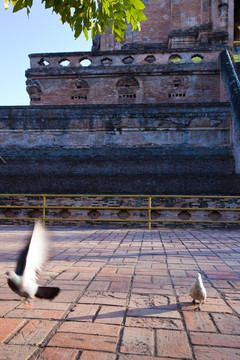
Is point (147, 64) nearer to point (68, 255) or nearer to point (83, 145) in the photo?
point (83, 145)

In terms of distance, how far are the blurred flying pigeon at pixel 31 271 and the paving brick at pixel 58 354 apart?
37 centimetres

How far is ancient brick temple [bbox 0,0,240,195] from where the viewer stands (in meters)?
8.82

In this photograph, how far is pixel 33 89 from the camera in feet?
50.7

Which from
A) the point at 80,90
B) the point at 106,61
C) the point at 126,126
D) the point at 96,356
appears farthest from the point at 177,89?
the point at 96,356

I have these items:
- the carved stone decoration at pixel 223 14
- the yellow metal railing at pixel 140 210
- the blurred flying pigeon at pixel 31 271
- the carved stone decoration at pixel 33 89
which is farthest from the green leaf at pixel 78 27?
the carved stone decoration at pixel 223 14

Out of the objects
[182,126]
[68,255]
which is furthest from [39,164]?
[68,255]

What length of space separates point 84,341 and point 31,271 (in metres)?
0.54

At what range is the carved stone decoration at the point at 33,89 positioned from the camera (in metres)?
15.4

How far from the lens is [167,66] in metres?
15.2

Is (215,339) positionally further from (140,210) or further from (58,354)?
(140,210)

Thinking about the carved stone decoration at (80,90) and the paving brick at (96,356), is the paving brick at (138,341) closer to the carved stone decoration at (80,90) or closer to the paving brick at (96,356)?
the paving brick at (96,356)

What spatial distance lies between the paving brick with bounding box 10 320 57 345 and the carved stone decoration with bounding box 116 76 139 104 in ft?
48.6

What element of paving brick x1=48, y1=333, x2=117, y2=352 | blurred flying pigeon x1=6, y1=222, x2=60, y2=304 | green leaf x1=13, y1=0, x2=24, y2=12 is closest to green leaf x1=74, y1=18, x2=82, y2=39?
green leaf x1=13, y1=0, x2=24, y2=12

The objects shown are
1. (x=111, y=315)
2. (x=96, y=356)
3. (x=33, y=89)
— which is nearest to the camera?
(x=96, y=356)
